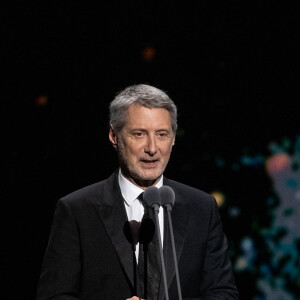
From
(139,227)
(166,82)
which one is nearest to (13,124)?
(166,82)

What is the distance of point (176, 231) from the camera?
1.72 m

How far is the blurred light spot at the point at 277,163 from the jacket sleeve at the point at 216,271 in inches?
37.3

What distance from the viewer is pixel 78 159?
2.46m

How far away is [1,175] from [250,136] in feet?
4.63

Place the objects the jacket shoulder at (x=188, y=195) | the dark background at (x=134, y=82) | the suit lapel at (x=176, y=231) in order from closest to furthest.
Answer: the suit lapel at (x=176, y=231), the jacket shoulder at (x=188, y=195), the dark background at (x=134, y=82)

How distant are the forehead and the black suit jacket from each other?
268 mm

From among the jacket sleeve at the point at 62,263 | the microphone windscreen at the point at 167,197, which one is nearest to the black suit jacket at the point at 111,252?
the jacket sleeve at the point at 62,263

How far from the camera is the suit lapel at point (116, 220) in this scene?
1.59m

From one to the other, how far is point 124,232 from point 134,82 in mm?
1073

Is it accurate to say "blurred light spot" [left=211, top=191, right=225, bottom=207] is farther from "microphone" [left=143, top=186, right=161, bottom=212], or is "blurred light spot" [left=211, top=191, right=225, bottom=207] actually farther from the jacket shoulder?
"microphone" [left=143, top=186, right=161, bottom=212]

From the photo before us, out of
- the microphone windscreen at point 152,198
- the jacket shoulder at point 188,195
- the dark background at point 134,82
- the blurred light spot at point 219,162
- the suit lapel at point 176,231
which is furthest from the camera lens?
the blurred light spot at point 219,162

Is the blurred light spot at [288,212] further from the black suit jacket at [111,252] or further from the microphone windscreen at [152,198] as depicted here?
the microphone windscreen at [152,198]

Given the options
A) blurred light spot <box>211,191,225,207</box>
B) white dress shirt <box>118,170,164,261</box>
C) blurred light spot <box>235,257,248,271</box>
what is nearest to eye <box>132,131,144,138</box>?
white dress shirt <box>118,170,164,261</box>

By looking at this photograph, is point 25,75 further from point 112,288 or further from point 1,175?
point 112,288
